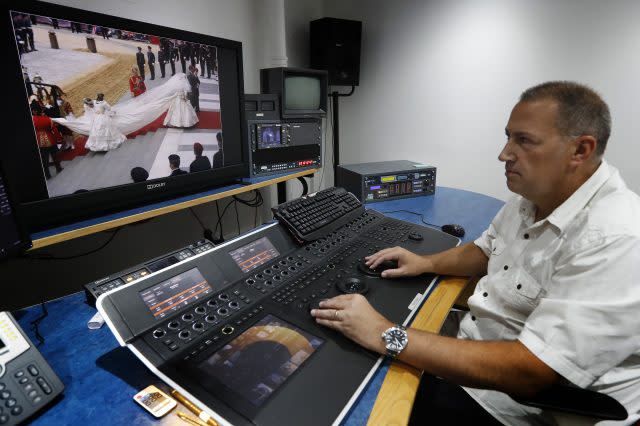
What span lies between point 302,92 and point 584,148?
157 centimetres

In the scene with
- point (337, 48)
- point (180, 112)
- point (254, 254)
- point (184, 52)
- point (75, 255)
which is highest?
point (337, 48)

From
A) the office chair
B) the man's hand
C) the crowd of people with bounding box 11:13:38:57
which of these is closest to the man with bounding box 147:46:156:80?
the crowd of people with bounding box 11:13:38:57

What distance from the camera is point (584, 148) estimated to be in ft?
2.85

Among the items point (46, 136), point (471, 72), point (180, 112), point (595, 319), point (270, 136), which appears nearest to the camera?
point (595, 319)

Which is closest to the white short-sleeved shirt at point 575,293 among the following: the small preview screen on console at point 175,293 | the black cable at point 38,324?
the small preview screen on console at point 175,293

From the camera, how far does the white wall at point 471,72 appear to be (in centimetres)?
235

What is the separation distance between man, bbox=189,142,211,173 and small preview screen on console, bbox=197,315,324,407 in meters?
0.90

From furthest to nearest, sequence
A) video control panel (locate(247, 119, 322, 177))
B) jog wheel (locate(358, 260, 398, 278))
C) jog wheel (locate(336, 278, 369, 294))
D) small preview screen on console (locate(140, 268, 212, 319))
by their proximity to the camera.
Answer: video control panel (locate(247, 119, 322, 177)), jog wheel (locate(358, 260, 398, 278)), jog wheel (locate(336, 278, 369, 294)), small preview screen on console (locate(140, 268, 212, 319))

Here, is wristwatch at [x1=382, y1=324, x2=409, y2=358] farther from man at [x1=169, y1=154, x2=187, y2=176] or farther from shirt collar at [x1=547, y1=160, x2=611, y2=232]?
man at [x1=169, y1=154, x2=187, y2=176]

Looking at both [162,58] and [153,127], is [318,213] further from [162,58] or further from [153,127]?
[162,58]

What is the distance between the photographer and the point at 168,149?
4.58ft

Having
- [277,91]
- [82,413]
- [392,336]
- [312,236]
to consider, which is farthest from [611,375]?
[277,91]

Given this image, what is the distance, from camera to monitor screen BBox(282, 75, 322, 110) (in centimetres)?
203

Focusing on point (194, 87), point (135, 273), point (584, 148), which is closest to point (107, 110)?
point (194, 87)
